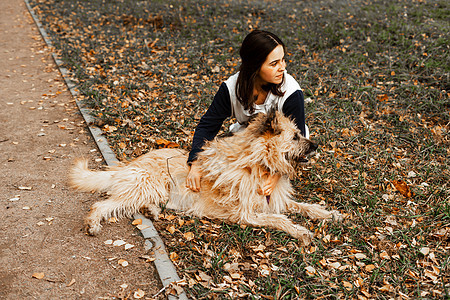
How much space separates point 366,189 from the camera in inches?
177

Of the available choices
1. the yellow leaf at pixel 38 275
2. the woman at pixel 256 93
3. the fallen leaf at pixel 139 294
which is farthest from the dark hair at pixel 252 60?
the yellow leaf at pixel 38 275

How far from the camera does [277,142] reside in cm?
338

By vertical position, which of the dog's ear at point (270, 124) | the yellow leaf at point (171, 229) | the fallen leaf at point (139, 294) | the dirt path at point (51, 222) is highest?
the dog's ear at point (270, 124)

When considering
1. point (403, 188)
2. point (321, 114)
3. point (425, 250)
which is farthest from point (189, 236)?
point (321, 114)

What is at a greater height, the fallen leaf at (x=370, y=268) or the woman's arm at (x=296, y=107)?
the woman's arm at (x=296, y=107)

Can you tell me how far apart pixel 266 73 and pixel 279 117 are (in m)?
0.57

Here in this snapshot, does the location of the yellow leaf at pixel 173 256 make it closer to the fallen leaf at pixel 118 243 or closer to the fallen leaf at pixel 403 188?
the fallen leaf at pixel 118 243

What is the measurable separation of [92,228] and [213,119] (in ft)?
5.93

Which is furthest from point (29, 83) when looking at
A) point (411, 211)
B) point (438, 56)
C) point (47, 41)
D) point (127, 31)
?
point (438, 56)

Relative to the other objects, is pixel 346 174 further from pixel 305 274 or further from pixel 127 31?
pixel 127 31

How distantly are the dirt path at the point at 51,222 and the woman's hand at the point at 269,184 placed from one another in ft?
4.45

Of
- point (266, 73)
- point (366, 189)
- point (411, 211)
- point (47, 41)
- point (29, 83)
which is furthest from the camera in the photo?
point (47, 41)

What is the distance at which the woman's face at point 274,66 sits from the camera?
3.55 m

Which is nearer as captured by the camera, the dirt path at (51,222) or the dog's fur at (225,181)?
the dirt path at (51,222)
